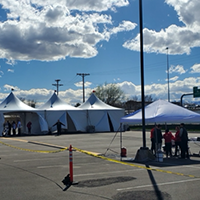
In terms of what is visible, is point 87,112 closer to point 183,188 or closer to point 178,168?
point 178,168

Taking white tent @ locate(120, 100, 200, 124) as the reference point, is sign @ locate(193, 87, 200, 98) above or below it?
above

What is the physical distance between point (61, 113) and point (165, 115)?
2360 cm

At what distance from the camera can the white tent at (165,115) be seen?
13867mm

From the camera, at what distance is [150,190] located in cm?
789

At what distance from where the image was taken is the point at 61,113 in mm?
36375

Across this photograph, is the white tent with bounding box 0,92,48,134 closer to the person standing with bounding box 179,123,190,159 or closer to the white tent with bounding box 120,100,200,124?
the white tent with bounding box 120,100,200,124

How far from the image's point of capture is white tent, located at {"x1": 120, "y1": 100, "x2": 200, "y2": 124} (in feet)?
45.5

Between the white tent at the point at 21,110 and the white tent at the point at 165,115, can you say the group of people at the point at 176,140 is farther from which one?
the white tent at the point at 21,110

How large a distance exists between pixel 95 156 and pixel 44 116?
70.4 ft

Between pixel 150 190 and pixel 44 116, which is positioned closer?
pixel 150 190

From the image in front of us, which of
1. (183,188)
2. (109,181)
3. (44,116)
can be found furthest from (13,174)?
(44,116)

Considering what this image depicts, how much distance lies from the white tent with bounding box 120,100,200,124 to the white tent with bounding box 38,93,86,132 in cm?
2168

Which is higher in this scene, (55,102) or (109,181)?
(55,102)

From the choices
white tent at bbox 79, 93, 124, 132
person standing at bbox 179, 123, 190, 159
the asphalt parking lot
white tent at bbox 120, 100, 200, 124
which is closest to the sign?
white tent at bbox 79, 93, 124, 132
